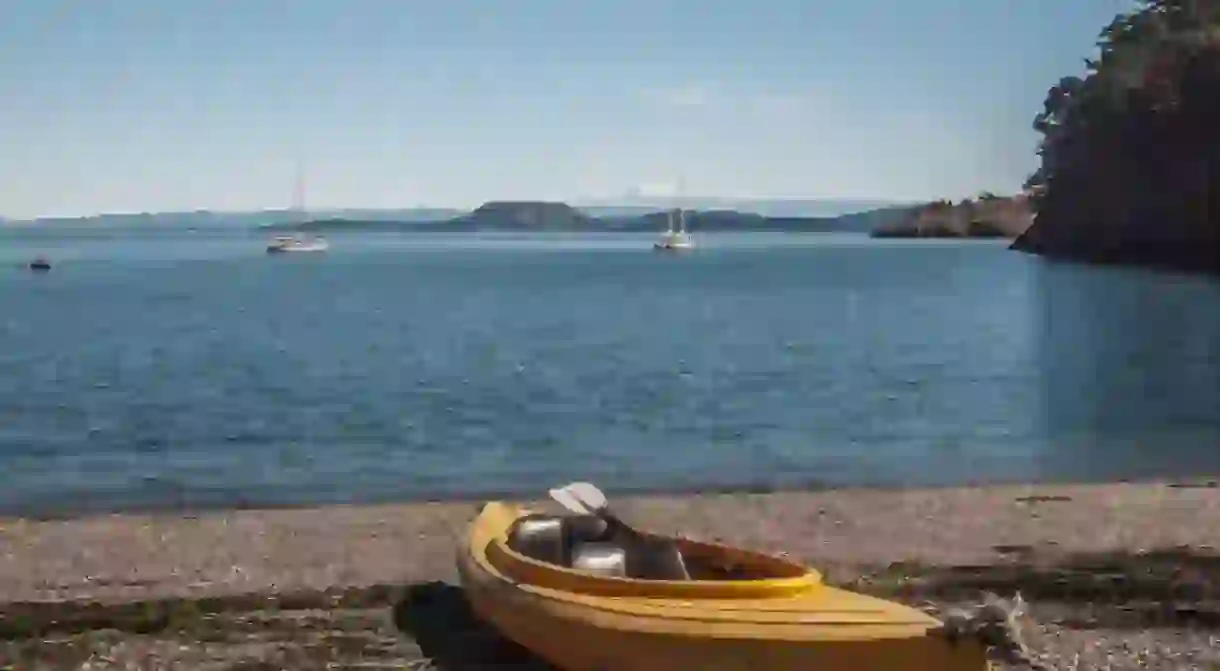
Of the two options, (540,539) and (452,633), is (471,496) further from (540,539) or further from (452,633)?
(540,539)

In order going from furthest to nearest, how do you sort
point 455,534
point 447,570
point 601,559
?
point 455,534 < point 447,570 < point 601,559

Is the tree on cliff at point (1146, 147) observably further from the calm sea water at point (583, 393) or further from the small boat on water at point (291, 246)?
the small boat on water at point (291, 246)

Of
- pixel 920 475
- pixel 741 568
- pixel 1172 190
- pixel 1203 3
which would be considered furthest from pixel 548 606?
pixel 1203 3

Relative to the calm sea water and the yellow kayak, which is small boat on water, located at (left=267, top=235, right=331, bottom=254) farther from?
the yellow kayak

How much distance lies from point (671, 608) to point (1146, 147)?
103740mm

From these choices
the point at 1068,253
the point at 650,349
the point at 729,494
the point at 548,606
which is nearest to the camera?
the point at 548,606

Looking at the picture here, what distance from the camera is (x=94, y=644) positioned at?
1216cm

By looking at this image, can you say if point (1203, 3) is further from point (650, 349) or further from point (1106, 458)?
point (1106, 458)

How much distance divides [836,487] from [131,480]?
38.1 feet

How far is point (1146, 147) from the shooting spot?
347 ft

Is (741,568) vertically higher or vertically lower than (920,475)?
higher

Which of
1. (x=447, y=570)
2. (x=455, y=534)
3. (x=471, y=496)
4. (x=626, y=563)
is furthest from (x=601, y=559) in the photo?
(x=471, y=496)

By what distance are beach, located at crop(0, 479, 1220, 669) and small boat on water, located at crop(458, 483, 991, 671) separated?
0.72 meters

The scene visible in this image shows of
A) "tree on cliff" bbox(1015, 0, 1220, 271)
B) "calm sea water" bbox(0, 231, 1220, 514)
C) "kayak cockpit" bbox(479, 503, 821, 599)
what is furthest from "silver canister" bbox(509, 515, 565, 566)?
"tree on cliff" bbox(1015, 0, 1220, 271)
